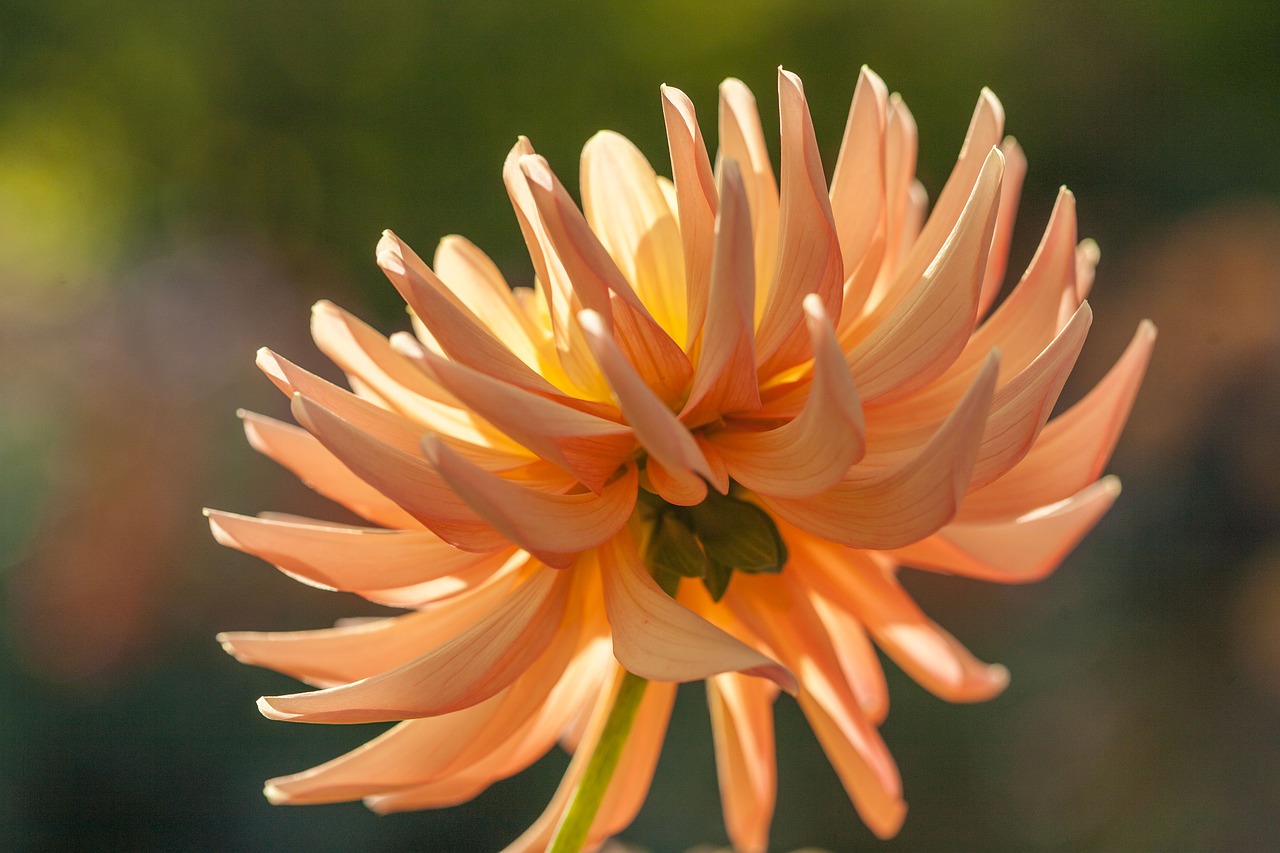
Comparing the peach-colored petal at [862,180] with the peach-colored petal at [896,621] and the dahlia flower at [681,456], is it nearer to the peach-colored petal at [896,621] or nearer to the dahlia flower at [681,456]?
the dahlia flower at [681,456]

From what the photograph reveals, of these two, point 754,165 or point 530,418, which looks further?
point 754,165

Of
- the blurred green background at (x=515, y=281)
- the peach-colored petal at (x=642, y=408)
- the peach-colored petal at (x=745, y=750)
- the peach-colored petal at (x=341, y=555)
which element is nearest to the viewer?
the peach-colored petal at (x=642, y=408)

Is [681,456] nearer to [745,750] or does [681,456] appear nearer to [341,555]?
[341,555]

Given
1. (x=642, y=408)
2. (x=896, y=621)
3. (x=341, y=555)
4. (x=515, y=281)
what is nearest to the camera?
(x=642, y=408)

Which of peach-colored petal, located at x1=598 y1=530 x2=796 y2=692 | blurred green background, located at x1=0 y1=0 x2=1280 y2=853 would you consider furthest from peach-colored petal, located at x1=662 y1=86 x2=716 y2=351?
blurred green background, located at x1=0 y1=0 x2=1280 y2=853

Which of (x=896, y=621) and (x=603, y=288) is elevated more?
(x=603, y=288)

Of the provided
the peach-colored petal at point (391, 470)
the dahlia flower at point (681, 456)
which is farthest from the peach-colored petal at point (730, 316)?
the peach-colored petal at point (391, 470)

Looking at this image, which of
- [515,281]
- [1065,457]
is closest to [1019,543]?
[1065,457]
